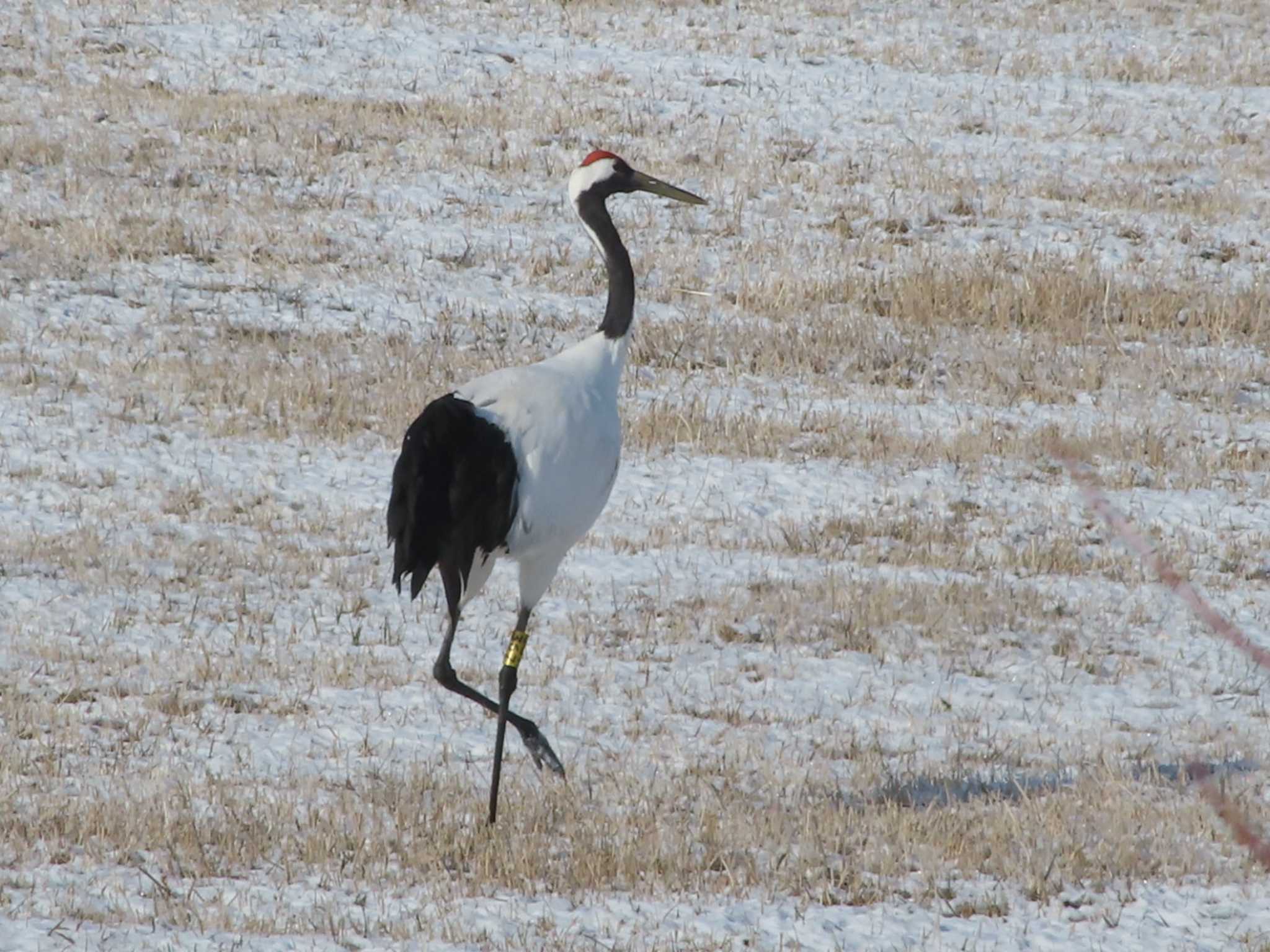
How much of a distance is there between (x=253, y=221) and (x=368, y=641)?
6.74 meters

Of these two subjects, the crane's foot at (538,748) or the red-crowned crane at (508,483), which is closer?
the red-crowned crane at (508,483)

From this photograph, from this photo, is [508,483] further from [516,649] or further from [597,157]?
[597,157]

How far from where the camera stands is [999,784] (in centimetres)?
606

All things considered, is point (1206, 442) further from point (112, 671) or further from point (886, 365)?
point (112, 671)

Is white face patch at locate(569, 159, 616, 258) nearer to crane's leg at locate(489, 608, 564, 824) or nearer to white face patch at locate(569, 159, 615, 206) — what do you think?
white face patch at locate(569, 159, 615, 206)

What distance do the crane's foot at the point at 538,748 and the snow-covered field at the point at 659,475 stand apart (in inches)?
6.1

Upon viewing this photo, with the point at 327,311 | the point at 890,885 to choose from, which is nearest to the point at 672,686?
the point at 890,885

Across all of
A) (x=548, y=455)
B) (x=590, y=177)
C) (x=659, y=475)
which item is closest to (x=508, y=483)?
(x=548, y=455)

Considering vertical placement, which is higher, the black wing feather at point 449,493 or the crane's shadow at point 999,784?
the black wing feather at point 449,493

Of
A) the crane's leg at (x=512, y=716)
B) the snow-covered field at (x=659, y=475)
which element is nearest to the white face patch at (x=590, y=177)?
the crane's leg at (x=512, y=716)

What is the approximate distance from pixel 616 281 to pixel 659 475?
3130 millimetres

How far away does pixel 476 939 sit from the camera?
4.71m

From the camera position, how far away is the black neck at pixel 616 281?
6.39 meters

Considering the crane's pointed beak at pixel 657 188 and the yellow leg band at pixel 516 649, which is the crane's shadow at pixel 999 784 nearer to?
the yellow leg band at pixel 516 649
